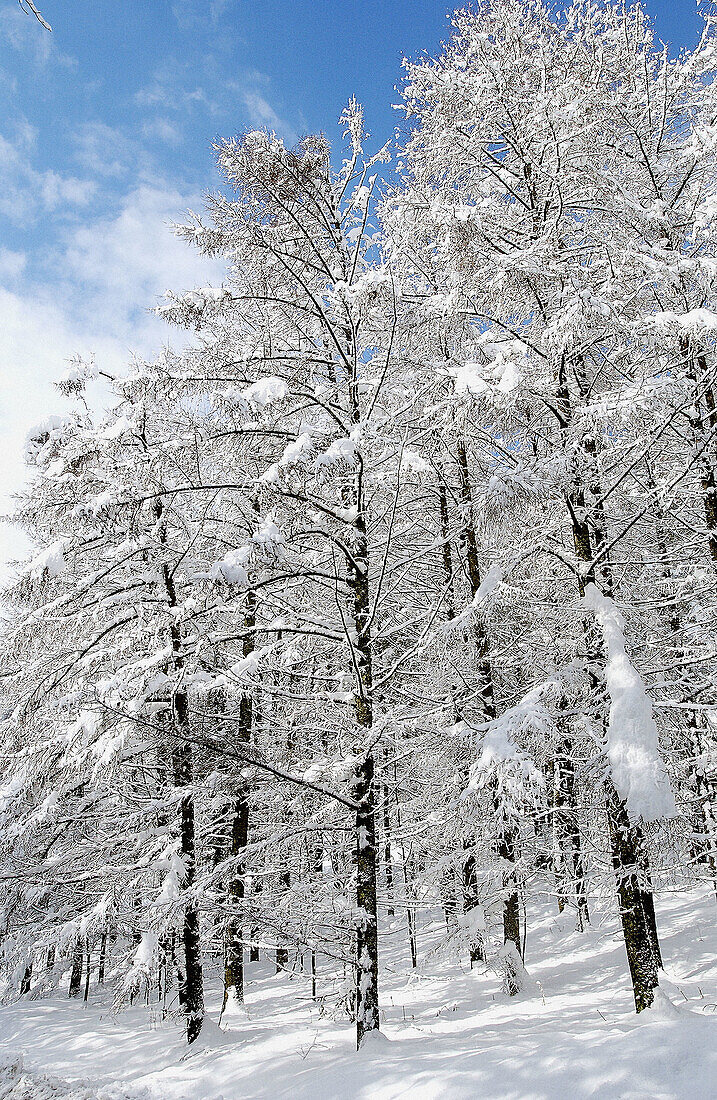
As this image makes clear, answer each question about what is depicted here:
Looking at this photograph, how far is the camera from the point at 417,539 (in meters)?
10.8

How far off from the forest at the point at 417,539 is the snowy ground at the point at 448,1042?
7.0 inches

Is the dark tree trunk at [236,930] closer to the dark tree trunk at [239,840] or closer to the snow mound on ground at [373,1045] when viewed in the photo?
the dark tree trunk at [239,840]

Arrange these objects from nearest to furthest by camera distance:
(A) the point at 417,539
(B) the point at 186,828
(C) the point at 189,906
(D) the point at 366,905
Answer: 1. (D) the point at 366,905
2. (C) the point at 189,906
3. (B) the point at 186,828
4. (A) the point at 417,539

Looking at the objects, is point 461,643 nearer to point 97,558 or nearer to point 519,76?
point 97,558

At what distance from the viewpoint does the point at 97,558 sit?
33.9ft

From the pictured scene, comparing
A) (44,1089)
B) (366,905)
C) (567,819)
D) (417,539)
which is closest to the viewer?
(366,905)

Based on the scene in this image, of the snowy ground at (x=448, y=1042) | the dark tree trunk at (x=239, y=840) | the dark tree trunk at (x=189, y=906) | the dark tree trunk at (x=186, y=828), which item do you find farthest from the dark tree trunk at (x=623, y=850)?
the dark tree trunk at (x=189, y=906)

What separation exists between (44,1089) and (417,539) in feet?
33.2

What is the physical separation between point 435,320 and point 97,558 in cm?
680

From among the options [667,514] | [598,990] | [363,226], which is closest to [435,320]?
[363,226]

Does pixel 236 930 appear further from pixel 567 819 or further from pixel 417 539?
pixel 417 539

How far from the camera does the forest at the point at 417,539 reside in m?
6.78

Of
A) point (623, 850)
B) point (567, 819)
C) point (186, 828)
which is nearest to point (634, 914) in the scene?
point (623, 850)

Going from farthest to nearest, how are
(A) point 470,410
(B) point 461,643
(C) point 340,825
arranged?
(B) point 461,643 < (C) point 340,825 < (A) point 470,410
